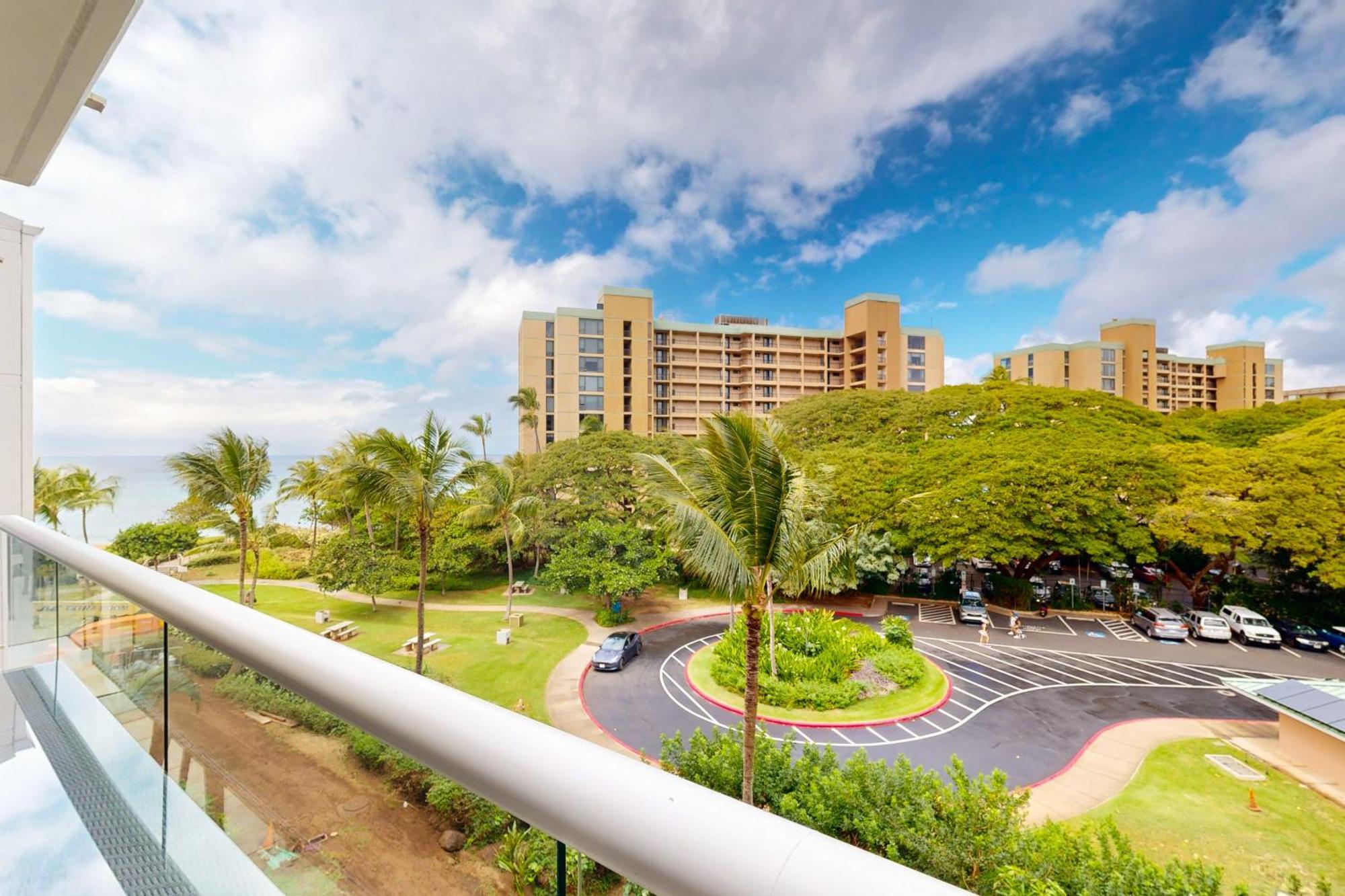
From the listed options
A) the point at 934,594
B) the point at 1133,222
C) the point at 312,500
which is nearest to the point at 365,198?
the point at 312,500

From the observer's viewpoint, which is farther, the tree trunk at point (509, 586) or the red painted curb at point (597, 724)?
the tree trunk at point (509, 586)

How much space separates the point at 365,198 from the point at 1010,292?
46513 millimetres

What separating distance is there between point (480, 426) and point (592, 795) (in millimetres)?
26612

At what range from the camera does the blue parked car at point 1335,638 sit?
13.1m

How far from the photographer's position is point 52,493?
1739 cm

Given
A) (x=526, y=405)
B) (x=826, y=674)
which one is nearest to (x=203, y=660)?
(x=826, y=674)

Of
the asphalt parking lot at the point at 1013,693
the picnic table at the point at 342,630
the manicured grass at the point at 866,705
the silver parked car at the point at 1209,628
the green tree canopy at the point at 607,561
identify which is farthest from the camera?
the green tree canopy at the point at 607,561

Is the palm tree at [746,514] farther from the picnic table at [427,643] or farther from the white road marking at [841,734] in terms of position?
the picnic table at [427,643]

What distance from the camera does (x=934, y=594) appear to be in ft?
59.7

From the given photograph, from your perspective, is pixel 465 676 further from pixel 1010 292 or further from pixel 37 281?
pixel 1010 292

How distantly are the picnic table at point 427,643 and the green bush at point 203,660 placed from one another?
42.0 ft

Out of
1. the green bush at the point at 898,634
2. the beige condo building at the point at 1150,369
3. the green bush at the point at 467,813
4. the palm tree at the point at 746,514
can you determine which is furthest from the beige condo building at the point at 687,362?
the green bush at the point at 467,813

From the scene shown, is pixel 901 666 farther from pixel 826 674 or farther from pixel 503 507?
pixel 503 507

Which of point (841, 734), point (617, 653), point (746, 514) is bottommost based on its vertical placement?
point (841, 734)
